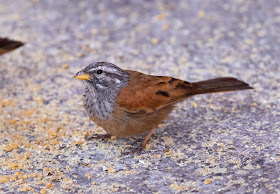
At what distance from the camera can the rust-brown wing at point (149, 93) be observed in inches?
182

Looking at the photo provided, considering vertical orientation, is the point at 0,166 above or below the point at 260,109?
→ below

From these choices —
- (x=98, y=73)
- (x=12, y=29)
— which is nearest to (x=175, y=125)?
(x=98, y=73)

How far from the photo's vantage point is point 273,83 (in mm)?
6062

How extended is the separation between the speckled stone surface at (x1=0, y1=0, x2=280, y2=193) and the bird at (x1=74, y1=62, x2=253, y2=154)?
31 centimetres

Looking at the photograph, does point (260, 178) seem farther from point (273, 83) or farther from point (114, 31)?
point (114, 31)

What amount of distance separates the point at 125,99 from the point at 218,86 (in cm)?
116

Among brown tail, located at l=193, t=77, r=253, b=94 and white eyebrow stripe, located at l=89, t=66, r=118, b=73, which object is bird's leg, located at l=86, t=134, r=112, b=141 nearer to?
white eyebrow stripe, located at l=89, t=66, r=118, b=73

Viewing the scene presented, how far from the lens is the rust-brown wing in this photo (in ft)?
15.2

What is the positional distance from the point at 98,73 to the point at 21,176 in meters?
1.28

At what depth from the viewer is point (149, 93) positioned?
15.5ft

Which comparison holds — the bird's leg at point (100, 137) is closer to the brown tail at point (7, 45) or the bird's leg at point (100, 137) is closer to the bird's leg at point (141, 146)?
the bird's leg at point (141, 146)

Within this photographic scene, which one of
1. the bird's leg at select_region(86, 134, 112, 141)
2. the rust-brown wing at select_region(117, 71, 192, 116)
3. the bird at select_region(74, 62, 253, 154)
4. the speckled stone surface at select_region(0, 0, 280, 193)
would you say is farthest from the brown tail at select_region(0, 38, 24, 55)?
the rust-brown wing at select_region(117, 71, 192, 116)

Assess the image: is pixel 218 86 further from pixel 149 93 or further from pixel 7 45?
pixel 7 45

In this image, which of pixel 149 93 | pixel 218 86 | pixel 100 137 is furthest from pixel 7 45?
pixel 218 86
